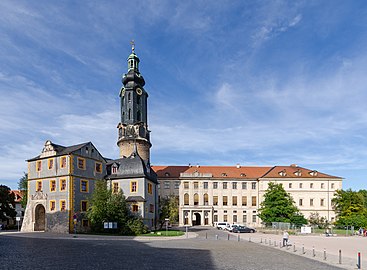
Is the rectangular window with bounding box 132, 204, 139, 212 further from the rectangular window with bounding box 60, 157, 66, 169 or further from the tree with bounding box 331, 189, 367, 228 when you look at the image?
the tree with bounding box 331, 189, 367, 228

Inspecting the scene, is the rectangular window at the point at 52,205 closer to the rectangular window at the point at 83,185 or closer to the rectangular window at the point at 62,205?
the rectangular window at the point at 62,205

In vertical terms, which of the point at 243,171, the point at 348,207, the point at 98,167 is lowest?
the point at 348,207

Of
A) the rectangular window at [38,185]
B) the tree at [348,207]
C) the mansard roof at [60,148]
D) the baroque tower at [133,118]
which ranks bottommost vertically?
the tree at [348,207]

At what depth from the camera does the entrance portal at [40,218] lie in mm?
44444

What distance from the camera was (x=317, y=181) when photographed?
74.8 metres

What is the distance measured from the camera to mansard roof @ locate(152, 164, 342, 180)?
248 ft

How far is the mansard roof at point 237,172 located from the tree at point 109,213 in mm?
36346

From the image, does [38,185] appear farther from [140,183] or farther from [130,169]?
[140,183]

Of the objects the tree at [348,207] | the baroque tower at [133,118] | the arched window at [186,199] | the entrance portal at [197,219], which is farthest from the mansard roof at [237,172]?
the baroque tower at [133,118]

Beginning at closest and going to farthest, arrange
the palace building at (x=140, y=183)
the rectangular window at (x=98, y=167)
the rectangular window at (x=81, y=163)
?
1. the palace building at (x=140, y=183)
2. the rectangular window at (x=81, y=163)
3. the rectangular window at (x=98, y=167)

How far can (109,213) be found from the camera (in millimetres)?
39625

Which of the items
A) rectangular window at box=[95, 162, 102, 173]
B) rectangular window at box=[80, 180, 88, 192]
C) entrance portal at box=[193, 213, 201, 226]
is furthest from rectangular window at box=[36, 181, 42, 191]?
entrance portal at box=[193, 213, 201, 226]

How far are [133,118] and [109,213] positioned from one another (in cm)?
2651

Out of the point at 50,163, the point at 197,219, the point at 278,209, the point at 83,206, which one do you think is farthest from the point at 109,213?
the point at 197,219
